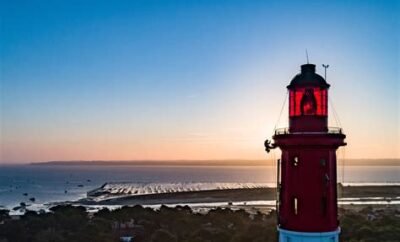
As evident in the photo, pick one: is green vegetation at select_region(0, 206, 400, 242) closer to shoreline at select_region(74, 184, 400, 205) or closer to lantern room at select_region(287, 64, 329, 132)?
lantern room at select_region(287, 64, 329, 132)

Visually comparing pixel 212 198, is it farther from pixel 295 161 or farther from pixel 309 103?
pixel 309 103

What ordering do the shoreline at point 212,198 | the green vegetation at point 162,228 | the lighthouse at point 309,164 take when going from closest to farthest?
1. the lighthouse at point 309,164
2. the green vegetation at point 162,228
3. the shoreline at point 212,198

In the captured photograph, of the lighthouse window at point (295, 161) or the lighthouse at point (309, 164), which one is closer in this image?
the lighthouse at point (309, 164)

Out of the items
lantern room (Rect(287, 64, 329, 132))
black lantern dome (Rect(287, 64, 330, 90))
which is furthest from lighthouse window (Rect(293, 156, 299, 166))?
black lantern dome (Rect(287, 64, 330, 90))

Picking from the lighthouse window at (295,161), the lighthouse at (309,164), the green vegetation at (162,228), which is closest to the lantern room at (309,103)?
the lighthouse at (309,164)

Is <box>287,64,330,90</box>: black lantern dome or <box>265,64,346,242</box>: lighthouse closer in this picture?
<box>265,64,346,242</box>: lighthouse

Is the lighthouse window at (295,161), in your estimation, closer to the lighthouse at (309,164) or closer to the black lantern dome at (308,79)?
the lighthouse at (309,164)

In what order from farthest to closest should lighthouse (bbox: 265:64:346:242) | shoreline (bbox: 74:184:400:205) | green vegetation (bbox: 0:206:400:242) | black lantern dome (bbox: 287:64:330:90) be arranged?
shoreline (bbox: 74:184:400:205) → green vegetation (bbox: 0:206:400:242) → black lantern dome (bbox: 287:64:330:90) → lighthouse (bbox: 265:64:346:242)

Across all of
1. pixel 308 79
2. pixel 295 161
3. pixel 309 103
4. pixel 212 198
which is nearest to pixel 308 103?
pixel 309 103
